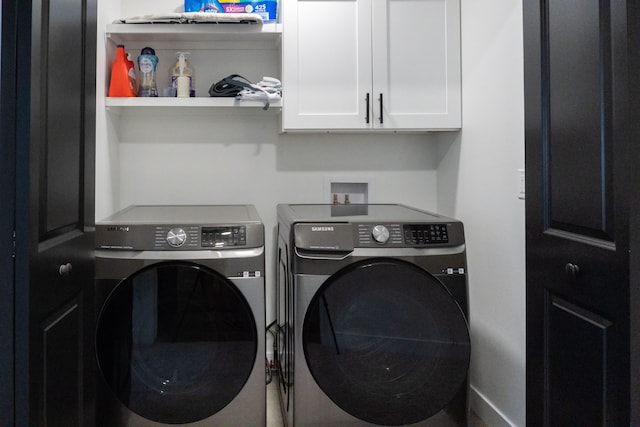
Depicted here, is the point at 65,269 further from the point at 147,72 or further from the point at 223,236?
the point at 147,72

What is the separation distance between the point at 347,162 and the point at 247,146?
1.71 ft

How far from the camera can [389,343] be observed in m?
1.75

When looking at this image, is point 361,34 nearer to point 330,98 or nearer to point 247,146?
point 330,98

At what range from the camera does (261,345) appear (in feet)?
5.74

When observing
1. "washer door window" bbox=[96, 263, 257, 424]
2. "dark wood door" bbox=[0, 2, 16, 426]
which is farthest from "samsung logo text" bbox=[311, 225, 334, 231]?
"dark wood door" bbox=[0, 2, 16, 426]

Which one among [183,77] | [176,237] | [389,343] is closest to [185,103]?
[183,77]

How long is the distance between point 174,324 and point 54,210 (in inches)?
24.6

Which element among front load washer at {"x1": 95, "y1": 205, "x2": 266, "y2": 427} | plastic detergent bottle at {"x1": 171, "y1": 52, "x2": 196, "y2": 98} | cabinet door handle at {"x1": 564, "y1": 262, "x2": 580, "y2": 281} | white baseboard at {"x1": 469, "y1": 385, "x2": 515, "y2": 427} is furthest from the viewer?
plastic detergent bottle at {"x1": 171, "y1": 52, "x2": 196, "y2": 98}

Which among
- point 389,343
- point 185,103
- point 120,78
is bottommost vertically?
point 389,343

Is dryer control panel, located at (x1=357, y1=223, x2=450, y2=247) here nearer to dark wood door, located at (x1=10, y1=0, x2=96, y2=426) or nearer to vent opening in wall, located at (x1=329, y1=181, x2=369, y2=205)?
vent opening in wall, located at (x1=329, y1=181, x2=369, y2=205)

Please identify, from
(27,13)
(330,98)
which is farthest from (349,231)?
(27,13)

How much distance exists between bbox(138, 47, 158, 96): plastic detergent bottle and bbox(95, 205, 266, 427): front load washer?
0.83m

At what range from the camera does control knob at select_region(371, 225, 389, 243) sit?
1761 millimetres

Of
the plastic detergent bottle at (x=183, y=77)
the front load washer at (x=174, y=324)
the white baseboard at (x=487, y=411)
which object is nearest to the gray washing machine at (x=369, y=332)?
the front load washer at (x=174, y=324)
